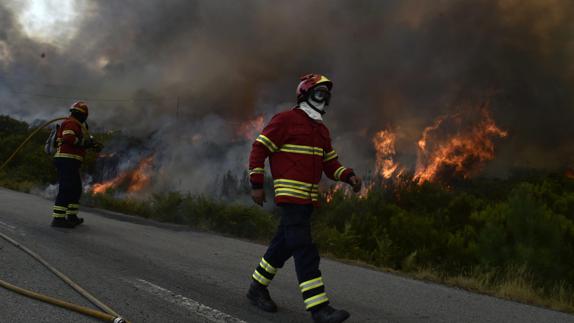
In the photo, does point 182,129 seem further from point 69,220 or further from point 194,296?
point 194,296

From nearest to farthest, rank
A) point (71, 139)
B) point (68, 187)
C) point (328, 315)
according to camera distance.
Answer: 1. point (328, 315)
2. point (71, 139)
3. point (68, 187)

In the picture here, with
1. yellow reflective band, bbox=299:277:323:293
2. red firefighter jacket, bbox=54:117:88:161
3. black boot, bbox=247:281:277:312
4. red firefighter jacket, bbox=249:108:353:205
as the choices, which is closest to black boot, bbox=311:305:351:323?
yellow reflective band, bbox=299:277:323:293

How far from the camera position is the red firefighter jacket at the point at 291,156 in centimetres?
321

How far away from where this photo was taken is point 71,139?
6.76 metres

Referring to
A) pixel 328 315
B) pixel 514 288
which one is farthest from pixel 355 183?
pixel 514 288

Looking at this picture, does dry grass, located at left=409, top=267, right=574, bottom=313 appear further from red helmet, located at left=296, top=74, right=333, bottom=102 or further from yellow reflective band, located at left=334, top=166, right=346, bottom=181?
red helmet, located at left=296, top=74, right=333, bottom=102

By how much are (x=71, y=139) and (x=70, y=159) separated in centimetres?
36

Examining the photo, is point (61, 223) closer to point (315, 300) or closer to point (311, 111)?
point (311, 111)

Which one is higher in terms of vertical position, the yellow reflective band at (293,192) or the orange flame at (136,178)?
the orange flame at (136,178)

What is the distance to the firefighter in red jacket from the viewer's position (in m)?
3.12

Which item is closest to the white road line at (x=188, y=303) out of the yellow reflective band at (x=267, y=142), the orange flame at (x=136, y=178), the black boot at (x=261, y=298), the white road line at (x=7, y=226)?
the black boot at (x=261, y=298)

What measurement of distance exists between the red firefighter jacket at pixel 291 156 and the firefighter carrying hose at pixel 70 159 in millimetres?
4567

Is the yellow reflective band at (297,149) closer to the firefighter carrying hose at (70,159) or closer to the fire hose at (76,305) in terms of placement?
the fire hose at (76,305)

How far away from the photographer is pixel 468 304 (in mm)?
4062
